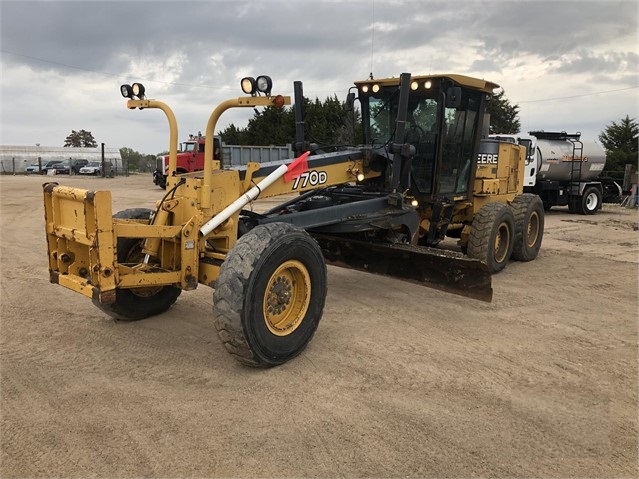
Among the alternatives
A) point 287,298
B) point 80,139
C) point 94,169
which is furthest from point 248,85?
point 80,139

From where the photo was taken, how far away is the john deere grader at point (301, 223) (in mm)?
3994

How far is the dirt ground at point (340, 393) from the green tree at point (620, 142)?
27.4 meters

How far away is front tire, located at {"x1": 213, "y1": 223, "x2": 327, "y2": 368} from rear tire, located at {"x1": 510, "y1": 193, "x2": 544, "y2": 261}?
507 cm

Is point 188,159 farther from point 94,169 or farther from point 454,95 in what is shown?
point 94,169

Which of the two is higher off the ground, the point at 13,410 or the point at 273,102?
the point at 273,102

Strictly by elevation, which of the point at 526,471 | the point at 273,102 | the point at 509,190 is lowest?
the point at 526,471

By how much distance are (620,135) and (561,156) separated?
63.9 ft

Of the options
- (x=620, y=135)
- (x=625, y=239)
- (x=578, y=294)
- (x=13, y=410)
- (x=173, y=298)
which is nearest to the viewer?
(x=13, y=410)

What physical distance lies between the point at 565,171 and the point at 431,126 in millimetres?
12483

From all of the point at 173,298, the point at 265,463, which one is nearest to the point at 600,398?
the point at 265,463

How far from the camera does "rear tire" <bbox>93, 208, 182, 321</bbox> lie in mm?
4938

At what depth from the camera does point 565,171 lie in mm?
17406

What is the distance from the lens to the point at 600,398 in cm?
393

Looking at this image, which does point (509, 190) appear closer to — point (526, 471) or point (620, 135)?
point (526, 471)
